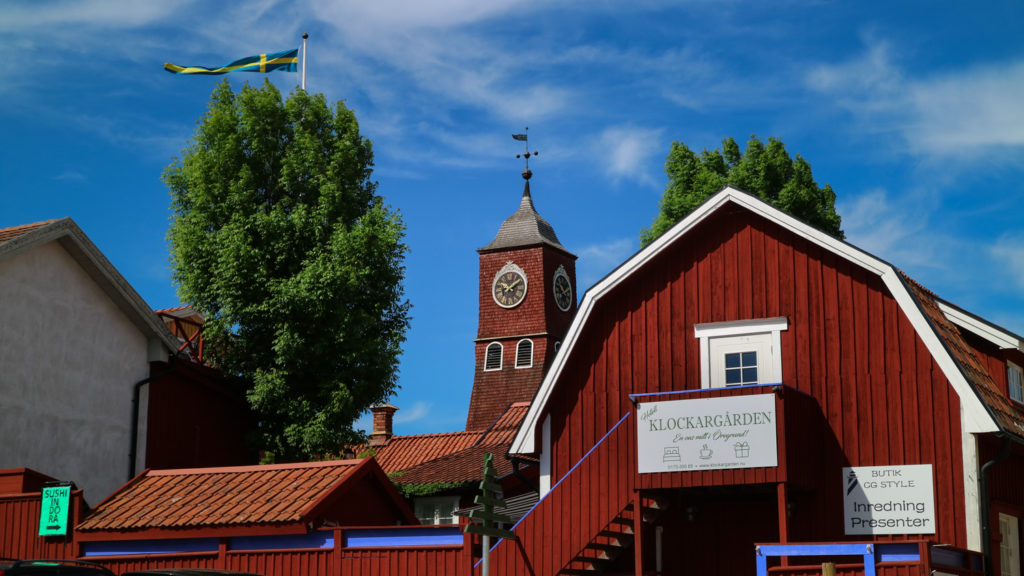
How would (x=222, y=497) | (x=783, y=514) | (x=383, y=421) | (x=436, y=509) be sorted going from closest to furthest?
(x=783, y=514), (x=222, y=497), (x=436, y=509), (x=383, y=421)

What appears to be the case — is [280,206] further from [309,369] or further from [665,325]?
[665,325]

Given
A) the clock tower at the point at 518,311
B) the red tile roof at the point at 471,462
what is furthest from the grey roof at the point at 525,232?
Result: the red tile roof at the point at 471,462

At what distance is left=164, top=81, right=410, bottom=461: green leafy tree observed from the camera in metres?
32.8

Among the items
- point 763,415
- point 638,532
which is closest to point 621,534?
point 638,532

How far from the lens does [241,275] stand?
3319cm

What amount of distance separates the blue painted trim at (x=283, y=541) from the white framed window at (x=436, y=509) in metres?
12.1

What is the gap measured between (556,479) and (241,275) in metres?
13.1

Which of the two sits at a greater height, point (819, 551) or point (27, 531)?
point (27, 531)

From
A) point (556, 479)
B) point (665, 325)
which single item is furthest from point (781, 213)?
point (556, 479)

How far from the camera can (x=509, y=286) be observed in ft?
226

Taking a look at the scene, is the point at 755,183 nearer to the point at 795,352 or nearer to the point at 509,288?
the point at 795,352

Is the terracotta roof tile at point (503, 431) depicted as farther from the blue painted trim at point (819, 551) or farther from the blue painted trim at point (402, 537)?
the blue painted trim at point (819, 551)

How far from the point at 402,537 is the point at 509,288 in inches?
1898

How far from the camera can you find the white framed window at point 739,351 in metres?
22.3
